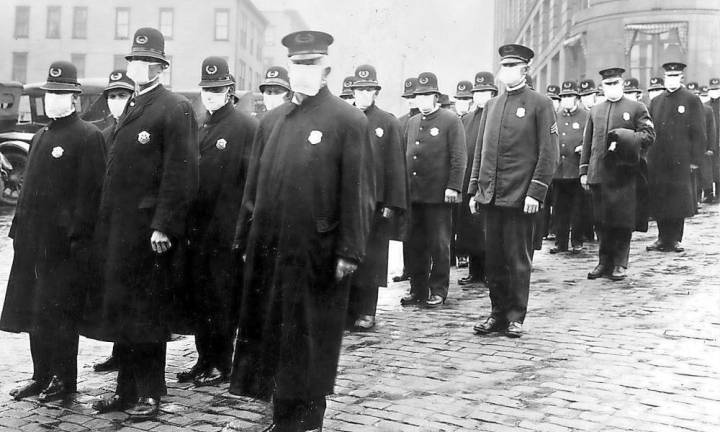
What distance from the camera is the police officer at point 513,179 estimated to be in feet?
20.7

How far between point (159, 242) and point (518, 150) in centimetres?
332

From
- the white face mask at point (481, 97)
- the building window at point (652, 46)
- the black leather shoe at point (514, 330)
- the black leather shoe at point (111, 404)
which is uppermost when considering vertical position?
the building window at point (652, 46)

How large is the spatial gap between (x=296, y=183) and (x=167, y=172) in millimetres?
964

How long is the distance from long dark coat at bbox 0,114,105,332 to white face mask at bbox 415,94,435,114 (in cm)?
390

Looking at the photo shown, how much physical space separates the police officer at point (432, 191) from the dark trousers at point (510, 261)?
4.03 feet

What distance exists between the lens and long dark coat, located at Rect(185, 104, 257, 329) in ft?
17.4

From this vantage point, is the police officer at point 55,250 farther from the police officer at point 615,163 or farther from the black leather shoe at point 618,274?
the black leather shoe at point 618,274

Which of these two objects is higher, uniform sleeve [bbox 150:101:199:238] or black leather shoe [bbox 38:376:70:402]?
uniform sleeve [bbox 150:101:199:238]

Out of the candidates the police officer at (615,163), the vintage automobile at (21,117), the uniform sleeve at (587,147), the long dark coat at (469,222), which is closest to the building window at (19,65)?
the vintage automobile at (21,117)

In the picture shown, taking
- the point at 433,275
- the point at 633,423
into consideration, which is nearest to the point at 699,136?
the point at 433,275

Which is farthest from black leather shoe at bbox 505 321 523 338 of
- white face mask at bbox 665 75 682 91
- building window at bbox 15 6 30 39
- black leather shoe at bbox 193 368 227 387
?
building window at bbox 15 6 30 39

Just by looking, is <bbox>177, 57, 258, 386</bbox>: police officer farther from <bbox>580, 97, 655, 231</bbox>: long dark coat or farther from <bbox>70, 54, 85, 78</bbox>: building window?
<bbox>70, 54, 85, 78</bbox>: building window

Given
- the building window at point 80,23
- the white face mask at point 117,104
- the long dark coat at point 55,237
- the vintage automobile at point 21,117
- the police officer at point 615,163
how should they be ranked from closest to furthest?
the long dark coat at point 55,237 < the white face mask at point 117,104 < the police officer at point 615,163 < the vintage automobile at point 21,117 < the building window at point 80,23

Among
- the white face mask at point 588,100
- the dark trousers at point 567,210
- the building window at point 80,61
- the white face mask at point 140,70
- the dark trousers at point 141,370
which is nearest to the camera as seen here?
the dark trousers at point 141,370
